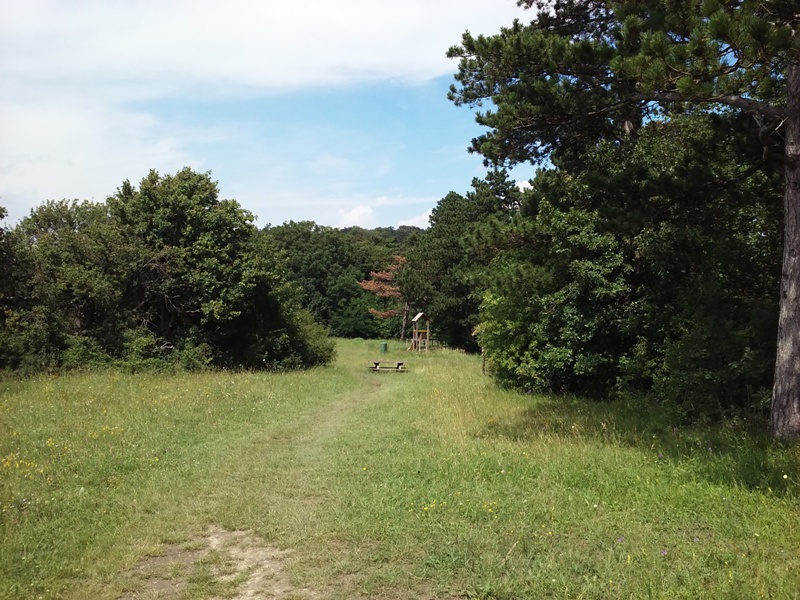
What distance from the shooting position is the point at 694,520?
4902 mm

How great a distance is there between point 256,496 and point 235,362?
1669cm

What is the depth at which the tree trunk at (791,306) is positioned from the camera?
659 cm

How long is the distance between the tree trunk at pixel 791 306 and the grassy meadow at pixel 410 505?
38 cm

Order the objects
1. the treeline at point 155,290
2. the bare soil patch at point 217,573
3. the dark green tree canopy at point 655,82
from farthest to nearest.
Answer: the treeline at point 155,290 → the dark green tree canopy at point 655,82 → the bare soil patch at point 217,573

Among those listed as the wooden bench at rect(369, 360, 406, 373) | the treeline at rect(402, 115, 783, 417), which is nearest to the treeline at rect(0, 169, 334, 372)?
the wooden bench at rect(369, 360, 406, 373)

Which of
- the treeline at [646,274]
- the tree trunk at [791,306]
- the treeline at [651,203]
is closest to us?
the treeline at [651,203]

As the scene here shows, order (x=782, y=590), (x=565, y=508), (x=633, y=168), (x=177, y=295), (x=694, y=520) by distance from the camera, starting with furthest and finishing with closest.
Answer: (x=177, y=295) < (x=633, y=168) < (x=565, y=508) < (x=694, y=520) < (x=782, y=590)

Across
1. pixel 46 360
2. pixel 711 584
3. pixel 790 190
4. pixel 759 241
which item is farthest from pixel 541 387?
pixel 46 360

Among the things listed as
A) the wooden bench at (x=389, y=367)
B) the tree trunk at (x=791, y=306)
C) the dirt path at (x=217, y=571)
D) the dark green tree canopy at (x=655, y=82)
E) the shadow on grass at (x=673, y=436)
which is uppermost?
the dark green tree canopy at (x=655, y=82)

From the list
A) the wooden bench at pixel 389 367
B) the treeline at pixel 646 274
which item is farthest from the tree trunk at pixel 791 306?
the wooden bench at pixel 389 367

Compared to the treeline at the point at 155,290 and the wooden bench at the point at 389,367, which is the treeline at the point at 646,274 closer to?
the wooden bench at the point at 389,367

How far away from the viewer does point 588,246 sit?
1182 cm

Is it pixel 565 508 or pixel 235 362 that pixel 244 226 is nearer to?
pixel 235 362

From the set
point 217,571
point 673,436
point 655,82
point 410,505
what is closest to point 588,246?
point 673,436
